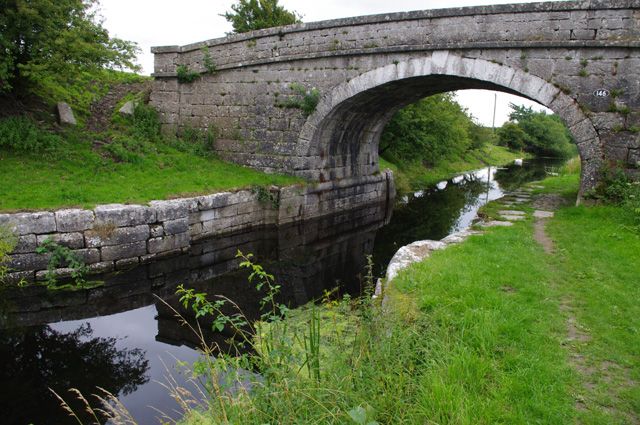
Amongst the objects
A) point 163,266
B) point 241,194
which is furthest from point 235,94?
point 163,266

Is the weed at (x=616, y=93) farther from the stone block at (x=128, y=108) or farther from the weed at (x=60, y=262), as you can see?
the stone block at (x=128, y=108)

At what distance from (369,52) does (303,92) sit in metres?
2.16

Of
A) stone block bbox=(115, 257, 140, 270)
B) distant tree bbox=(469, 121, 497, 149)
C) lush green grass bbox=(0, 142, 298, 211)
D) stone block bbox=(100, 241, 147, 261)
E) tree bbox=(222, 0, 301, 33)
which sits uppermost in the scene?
tree bbox=(222, 0, 301, 33)

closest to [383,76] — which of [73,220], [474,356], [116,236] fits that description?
[116,236]

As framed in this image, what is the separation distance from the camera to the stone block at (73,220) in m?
7.58

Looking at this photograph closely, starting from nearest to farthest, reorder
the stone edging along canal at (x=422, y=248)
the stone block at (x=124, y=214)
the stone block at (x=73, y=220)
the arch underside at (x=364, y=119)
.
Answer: the stone edging along canal at (x=422, y=248) < the stone block at (x=73, y=220) < the stone block at (x=124, y=214) < the arch underside at (x=364, y=119)

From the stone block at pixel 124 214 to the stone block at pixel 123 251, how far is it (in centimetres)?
41

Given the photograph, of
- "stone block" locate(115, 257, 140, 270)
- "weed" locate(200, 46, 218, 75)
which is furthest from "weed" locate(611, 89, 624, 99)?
"weed" locate(200, 46, 218, 75)

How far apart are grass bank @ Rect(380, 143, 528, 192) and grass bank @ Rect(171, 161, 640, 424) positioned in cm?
1402

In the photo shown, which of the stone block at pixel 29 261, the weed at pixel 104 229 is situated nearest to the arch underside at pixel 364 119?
the weed at pixel 104 229

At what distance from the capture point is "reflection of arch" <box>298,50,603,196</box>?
30.5 feet

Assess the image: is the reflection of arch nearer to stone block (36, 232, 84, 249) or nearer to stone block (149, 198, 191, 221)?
stone block (149, 198, 191, 221)

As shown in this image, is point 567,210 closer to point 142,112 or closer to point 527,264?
point 527,264

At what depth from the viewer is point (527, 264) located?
19.0 feet
